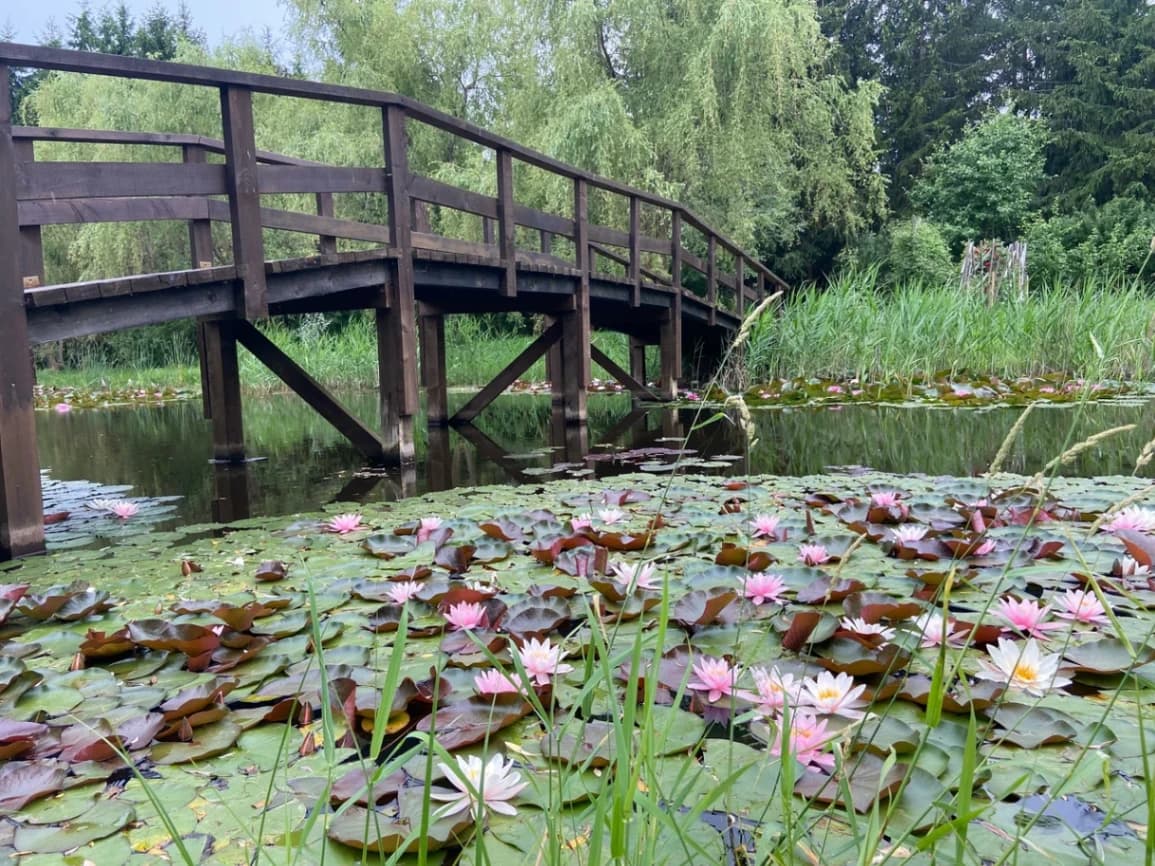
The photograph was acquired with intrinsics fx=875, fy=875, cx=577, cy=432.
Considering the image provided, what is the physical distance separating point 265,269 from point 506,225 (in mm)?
2198

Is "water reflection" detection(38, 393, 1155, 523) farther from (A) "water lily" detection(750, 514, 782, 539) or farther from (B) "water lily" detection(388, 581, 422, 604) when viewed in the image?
(B) "water lily" detection(388, 581, 422, 604)

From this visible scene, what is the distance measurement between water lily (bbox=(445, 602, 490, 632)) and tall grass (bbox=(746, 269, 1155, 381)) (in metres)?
7.45

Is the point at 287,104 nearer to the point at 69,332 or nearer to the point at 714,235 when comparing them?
the point at 714,235

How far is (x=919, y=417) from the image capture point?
6477 mm

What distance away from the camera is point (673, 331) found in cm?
898

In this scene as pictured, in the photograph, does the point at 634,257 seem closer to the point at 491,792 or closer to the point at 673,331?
the point at 673,331

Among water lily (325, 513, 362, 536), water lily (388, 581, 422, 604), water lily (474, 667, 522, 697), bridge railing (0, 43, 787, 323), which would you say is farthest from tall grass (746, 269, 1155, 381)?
water lily (474, 667, 522, 697)

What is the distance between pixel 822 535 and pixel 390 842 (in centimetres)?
149

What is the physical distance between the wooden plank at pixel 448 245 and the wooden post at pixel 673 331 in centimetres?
272

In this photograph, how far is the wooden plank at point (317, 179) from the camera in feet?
13.5

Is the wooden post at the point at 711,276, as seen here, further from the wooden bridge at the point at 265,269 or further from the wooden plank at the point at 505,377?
the wooden plank at the point at 505,377

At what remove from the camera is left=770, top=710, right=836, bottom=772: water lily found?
0.96 metres

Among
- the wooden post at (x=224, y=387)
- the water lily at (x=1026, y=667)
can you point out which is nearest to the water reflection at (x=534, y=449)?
the wooden post at (x=224, y=387)

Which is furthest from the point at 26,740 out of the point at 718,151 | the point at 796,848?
the point at 718,151
